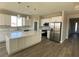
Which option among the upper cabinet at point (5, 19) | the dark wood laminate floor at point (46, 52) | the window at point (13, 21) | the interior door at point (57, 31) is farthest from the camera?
the window at point (13, 21)

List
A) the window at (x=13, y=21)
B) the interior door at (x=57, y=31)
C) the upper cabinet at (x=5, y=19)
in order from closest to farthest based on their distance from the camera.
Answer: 1. the upper cabinet at (x=5, y=19)
2. the interior door at (x=57, y=31)
3. the window at (x=13, y=21)

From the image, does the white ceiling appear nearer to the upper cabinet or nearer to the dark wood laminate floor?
the upper cabinet

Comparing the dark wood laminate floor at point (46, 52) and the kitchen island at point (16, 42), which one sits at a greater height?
the kitchen island at point (16, 42)

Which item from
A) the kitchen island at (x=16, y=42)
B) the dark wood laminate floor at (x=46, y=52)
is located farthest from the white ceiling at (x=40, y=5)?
the dark wood laminate floor at (x=46, y=52)

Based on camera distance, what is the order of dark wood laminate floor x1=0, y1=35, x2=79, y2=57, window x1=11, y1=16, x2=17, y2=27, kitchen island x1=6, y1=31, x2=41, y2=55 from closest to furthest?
kitchen island x1=6, y1=31, x2=41, y2=55 → dark wood laminate floor x1=0, y1=35, x2=79, y2=57 → window x1=11, y1=16, x2=17, y2=27

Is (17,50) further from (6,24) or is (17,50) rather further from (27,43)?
(6,24)

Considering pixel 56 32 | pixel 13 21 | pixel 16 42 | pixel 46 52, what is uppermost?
pixel 13 21

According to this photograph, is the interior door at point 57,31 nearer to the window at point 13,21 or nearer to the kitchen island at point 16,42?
the kitchen island at point 16,42

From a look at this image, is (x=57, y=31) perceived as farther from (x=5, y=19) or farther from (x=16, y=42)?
(x=5, y=19)

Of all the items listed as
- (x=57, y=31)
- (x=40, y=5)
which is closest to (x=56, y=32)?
(x=57, y=31)

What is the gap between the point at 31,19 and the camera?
417 inches

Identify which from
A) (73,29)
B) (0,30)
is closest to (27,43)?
(0,30)

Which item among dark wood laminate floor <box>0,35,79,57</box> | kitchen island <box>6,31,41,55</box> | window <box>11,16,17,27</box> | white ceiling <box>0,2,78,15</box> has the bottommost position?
dark wood laminate floor <box>0,35,79,57</box>

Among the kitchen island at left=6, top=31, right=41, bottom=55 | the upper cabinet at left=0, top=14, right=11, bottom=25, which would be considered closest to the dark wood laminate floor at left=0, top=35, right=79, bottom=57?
the kitchen island at left=6, top=31, right=41, bottom=55
